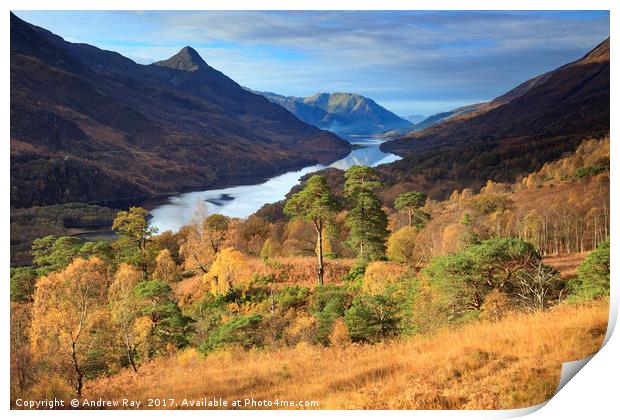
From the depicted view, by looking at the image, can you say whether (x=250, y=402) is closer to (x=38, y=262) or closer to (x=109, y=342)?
(x=109, y=342)

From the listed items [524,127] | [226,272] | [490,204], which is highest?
[524,127]

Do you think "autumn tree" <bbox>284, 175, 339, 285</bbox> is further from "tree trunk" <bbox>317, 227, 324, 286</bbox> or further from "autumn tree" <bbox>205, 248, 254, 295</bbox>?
"autumn tree" <bbox>205, 248, 254, 295</bbox>

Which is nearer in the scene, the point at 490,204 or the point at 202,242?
the point at 202,242

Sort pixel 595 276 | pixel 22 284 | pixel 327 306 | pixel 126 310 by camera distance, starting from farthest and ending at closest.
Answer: pixel 327 306 → pixel 595 276 → pixel 126 310 → pixel 22 284

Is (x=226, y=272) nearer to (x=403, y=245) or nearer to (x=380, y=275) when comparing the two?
(x=380, y=275)

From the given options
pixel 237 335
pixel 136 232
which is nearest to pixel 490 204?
pixel 237 335

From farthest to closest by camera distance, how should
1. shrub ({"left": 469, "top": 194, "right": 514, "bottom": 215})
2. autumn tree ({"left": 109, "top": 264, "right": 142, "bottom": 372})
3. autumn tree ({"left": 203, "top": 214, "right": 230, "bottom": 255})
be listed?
shrub ({"left": 469, "top": 194, "right": 514, "bottom": 215}) → autumn tree ({"left": 203, "top": 214, "right": 230, "bottom": 255}) → autumn tree ({"left": 109, "top": 264, "right": 142, "bottom": 372})

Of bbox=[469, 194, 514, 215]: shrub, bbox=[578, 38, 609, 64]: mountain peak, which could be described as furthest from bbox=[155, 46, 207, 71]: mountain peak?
bbox=[469, 194, 514, 215]: shrub
